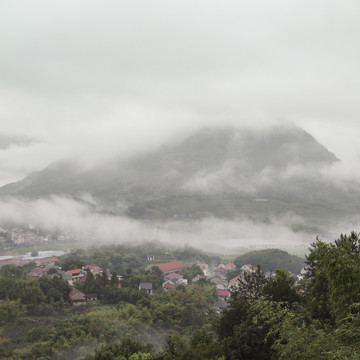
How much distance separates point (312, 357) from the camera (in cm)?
567

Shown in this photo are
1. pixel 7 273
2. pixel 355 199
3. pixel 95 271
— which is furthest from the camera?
pixel 355 199

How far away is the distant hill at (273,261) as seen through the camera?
224ft

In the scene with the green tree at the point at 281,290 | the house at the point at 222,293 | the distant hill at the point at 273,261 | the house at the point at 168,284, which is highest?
the green tree at the point at 281,290

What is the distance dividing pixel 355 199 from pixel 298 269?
11249 centimetres

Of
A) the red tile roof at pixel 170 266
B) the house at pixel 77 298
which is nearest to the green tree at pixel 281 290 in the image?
the house at pixel 77 298

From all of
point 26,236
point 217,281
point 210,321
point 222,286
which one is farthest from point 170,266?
point 26,236

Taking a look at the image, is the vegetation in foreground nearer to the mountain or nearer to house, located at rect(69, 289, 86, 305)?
house, located at rect(69, 289, 86, 305)

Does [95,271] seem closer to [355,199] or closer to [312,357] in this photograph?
[312,357]

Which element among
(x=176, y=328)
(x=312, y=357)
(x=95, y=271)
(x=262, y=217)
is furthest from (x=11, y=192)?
(x=312, y=357)

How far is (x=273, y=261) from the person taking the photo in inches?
2867

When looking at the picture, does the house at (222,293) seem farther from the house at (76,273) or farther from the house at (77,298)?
the house at (76,273)

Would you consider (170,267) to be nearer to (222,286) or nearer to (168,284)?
(168,284)

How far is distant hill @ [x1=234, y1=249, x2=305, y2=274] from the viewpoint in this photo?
224 feet

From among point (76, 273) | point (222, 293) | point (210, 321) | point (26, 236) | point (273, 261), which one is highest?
point (26, 236)
